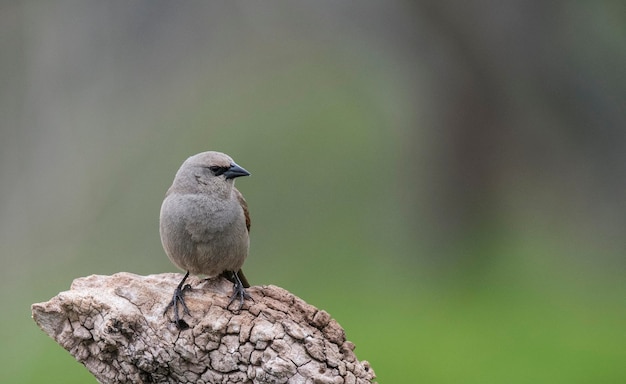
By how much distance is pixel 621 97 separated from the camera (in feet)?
29.0

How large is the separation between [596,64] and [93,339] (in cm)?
671

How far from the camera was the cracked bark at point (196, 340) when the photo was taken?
4.07m

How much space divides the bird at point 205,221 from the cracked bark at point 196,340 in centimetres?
31

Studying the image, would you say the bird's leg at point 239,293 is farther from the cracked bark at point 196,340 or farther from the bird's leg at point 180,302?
the bird's leg at point 180,302

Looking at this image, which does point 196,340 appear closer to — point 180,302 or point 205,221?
point 180,302

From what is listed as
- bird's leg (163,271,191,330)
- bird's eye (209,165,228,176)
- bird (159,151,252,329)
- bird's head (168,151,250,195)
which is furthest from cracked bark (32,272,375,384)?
bird's eye (209,165,228,176)

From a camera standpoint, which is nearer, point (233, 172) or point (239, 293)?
point (239, 293)

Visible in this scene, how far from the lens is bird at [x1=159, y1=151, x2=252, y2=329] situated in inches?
177

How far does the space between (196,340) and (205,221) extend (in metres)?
0.72

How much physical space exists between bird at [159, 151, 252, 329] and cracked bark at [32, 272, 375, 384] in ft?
1.01

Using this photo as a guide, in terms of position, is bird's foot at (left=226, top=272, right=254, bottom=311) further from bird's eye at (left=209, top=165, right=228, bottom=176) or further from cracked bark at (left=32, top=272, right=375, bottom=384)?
bird's eye at (left=209, top=165, right=228, bottom=176)

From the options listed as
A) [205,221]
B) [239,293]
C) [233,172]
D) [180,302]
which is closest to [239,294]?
[239,293]

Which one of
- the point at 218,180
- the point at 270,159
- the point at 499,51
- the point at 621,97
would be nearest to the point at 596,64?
the point at 621,97

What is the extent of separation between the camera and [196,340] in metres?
4.13
